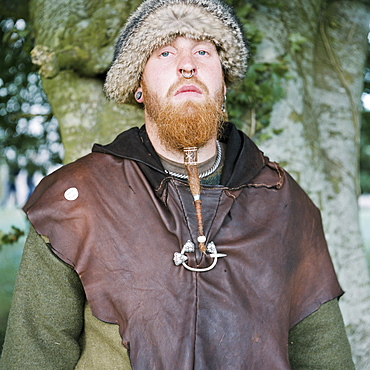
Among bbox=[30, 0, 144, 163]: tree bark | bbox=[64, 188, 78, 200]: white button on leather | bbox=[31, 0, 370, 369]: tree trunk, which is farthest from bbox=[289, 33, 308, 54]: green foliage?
bbox=[64, 188, 78, 200]: white button on leather

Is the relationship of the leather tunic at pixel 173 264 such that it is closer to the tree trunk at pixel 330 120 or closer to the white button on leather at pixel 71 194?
the white button on leather at pixel 71 194

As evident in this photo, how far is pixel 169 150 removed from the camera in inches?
93.8

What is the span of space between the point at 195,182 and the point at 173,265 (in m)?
0.39

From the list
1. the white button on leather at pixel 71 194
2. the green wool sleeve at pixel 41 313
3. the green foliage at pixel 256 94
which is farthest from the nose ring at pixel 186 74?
the green foliage at pixel 256 94

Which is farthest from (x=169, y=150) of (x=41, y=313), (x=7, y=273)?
(x=7, y=273)

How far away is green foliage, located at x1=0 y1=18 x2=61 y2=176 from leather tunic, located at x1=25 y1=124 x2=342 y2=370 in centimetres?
287

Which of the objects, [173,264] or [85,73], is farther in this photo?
[85,73]

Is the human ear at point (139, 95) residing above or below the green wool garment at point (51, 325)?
above

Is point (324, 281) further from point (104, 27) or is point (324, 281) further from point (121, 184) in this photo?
point (104, 27)

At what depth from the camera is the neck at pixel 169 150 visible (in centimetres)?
239

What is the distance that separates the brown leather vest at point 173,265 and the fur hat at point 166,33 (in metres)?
0.46

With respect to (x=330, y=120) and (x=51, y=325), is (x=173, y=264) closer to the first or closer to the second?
(x=51, y=325)

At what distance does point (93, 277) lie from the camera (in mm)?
2080

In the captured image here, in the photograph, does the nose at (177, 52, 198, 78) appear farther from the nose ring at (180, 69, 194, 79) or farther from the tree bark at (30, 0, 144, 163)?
the tree bark at (30, 0, 144, 163)
